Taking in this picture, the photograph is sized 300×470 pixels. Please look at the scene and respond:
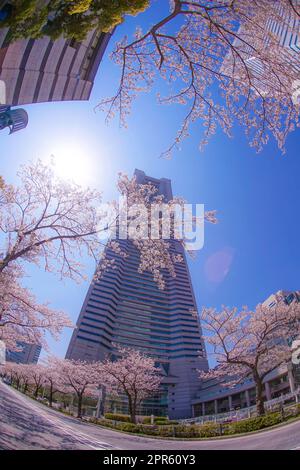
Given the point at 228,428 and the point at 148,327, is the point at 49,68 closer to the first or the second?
the point at 228,428

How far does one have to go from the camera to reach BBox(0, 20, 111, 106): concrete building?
409 inches

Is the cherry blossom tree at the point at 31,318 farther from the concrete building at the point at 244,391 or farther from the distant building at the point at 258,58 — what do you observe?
the concrete building at the point at 244,391

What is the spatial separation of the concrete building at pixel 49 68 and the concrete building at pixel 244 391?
34671 mm

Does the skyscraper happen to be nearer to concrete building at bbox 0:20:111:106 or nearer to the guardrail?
the guardrail

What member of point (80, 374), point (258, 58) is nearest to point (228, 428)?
point (258, 58)

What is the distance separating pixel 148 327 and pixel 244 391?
1607 inches

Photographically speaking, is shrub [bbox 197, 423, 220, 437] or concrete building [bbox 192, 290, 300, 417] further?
concrete building [bbox 192, 290, 300, 417]

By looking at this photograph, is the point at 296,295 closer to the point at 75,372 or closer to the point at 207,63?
the point at 75,372

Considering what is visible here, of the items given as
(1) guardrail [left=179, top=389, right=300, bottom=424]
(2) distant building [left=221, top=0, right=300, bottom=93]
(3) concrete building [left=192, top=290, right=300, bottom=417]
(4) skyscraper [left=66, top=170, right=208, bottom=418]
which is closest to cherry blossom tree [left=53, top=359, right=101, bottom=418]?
(1) guardrail [left=179, top=389, right=300, bottom=424]

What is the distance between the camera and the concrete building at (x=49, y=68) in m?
10.4

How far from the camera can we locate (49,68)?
530 inches

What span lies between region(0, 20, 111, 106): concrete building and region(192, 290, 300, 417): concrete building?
114 ft
